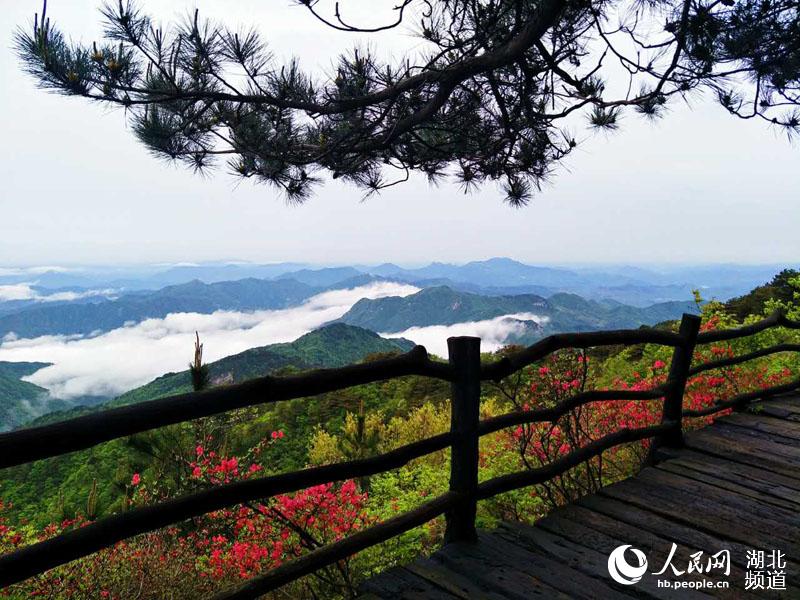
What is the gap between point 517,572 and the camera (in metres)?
2.25

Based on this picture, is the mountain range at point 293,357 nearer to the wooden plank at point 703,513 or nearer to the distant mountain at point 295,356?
the distant mountain at point 295,356

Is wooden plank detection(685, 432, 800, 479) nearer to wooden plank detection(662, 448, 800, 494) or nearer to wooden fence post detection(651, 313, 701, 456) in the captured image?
wooden plank detection(662, 448, 800, 494)

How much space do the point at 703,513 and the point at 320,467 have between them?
2.19m

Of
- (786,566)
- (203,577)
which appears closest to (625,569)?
(786,566)

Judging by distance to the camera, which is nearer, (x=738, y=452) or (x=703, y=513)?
(x=703, y=513)

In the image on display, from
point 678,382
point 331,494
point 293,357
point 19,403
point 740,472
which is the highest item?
point 678,382

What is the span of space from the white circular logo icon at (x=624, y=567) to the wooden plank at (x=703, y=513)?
1.72 ft

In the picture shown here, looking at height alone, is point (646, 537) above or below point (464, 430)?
below

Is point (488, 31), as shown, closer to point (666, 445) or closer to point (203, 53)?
point (203, 53)

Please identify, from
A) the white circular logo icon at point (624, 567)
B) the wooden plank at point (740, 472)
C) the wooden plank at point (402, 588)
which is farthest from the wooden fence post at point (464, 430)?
the wooden plank at point (740, 472)

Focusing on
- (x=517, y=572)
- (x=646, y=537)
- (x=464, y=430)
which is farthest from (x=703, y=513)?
(x=464, y=430)

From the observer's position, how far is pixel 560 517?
278 cm

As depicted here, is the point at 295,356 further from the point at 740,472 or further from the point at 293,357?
the point at 740,472

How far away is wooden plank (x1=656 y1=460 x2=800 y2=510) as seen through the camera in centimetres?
303
